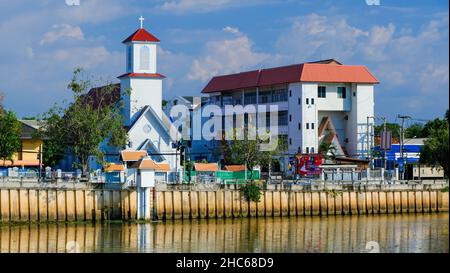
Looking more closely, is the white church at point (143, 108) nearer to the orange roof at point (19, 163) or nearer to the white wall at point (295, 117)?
the orange roof at point (19, 163)

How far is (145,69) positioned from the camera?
97562 millimetres

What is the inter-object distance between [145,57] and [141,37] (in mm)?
2208

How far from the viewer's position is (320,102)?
10594cm

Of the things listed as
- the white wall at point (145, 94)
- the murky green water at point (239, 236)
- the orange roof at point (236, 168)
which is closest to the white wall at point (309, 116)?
the white wall at point (145, 94)

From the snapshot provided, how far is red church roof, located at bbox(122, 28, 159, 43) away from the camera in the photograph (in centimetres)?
9611

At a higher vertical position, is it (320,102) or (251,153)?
(320,102)

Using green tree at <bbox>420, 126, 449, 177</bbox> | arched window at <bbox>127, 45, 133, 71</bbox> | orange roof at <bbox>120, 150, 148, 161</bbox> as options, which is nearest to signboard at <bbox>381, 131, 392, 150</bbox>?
green tree at <bbox>420, 126, 449, 177</bbox>

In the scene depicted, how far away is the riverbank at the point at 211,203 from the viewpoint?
66312 mm

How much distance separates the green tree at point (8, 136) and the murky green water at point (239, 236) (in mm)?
22014

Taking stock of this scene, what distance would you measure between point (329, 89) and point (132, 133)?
943 inches

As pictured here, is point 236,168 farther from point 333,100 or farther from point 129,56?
point 333,100

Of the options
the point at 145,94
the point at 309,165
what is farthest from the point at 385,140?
the point at 145,94

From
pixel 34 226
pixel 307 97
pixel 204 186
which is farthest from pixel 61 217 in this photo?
pixel 307 97
